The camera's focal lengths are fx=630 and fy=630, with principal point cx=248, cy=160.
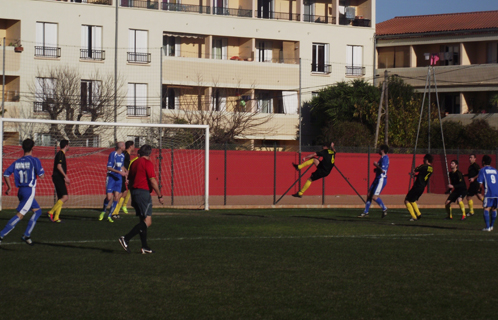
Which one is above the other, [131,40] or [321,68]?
[131,40]

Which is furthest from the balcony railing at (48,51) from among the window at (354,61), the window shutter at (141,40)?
the window at (354,61)

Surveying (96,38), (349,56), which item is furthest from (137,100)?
(349,56)

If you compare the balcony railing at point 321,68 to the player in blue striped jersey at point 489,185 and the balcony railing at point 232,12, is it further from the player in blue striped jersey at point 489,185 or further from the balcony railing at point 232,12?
the player in blue striped jersey at point 489,185

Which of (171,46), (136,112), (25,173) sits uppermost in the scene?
(171,46)

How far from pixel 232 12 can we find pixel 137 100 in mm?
11163

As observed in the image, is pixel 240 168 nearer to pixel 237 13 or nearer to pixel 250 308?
pixel 237 13

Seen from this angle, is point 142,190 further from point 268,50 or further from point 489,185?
point 268,50

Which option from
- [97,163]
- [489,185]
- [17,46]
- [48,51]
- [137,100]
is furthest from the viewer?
[137,100]

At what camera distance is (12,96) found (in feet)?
124

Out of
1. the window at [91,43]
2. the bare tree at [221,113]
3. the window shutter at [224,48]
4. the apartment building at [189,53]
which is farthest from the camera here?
the window shutter at [224,48]

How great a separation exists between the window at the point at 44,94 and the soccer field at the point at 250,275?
21.9 meters

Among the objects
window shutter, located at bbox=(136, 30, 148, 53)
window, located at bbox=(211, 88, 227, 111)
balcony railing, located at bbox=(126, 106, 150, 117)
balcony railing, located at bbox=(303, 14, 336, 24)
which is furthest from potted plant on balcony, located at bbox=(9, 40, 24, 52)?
balcony railing, located at bbox=(303, 14, 336, 24)

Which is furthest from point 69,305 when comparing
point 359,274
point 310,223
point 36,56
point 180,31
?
point 180,31

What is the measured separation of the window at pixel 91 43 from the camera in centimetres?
4053
